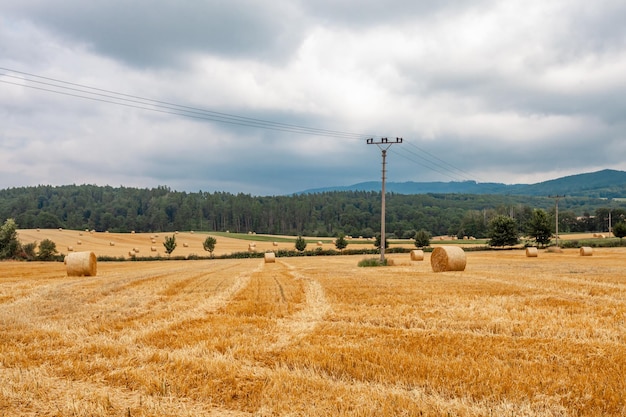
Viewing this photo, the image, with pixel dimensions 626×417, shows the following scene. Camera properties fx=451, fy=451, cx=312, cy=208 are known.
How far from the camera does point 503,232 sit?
83.3 m

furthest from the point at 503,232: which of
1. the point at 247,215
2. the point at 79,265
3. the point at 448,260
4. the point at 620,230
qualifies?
the point at 247,215

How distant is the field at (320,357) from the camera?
5648mm

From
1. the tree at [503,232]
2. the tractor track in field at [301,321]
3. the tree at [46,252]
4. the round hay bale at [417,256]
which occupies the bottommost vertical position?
the tree at [46,252]

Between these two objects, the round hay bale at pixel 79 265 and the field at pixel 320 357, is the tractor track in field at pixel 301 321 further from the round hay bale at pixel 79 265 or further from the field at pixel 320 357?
the round hay bale at pixel 79 265

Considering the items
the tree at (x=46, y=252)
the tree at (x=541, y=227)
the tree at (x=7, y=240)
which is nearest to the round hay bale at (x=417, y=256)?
the tree at (x=46, y=252)

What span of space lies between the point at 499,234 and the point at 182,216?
12103 centimetres

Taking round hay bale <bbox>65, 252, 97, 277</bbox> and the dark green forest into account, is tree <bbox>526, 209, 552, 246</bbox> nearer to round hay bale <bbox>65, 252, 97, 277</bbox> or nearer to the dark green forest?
the dark green forest

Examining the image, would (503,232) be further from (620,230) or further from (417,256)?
(417,256)

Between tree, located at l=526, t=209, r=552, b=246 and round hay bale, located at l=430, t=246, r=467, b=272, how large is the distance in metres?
66.3

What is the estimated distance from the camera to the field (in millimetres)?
5648

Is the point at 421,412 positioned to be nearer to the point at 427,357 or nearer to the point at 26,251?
the point at 427,357

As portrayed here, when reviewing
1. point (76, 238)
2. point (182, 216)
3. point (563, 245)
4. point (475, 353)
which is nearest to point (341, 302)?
point (475, 353)

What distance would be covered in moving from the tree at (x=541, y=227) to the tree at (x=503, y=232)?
17.2 ft

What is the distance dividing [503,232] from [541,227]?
336 inches
